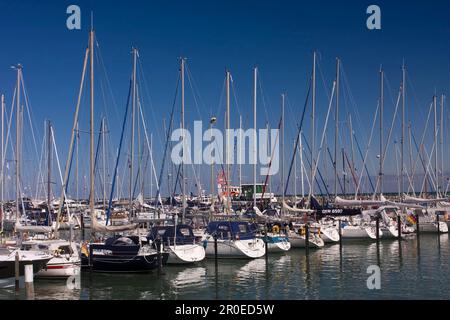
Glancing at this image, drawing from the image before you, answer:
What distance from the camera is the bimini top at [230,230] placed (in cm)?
3731

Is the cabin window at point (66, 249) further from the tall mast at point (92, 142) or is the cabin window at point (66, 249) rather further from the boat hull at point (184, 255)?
the boat hull at point (184, 255)

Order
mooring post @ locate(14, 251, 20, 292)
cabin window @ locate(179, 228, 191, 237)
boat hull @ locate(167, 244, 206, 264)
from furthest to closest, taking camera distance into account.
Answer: cabin window @ locate(179, 228, 191, 237)
boat hull @ locate(167, 244, 206, 264)
mooring post @ locate(14, 251, 20, 292)

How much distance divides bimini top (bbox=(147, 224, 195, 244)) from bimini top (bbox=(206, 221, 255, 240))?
228 cm

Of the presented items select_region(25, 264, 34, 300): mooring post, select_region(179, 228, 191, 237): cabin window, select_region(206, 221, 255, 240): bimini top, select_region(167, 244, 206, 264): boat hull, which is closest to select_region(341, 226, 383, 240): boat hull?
select_region(206, 221, 255, 240): bimini top

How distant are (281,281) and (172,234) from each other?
9030 mm

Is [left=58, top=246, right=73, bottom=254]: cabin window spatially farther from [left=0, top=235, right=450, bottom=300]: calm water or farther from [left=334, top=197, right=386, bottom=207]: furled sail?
[left=334, top=197, right=386, bottom=207]: furled sail

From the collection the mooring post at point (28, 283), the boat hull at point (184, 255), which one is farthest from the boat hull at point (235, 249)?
the mooring post at point (28, 283)

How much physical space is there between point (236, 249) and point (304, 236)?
28.8ft

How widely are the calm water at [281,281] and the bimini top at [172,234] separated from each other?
6.02ft

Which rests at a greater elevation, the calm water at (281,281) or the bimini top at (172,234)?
the bimini top at (172,234)

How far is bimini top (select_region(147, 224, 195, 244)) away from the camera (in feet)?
114

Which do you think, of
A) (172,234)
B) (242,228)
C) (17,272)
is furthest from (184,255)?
(17,272)

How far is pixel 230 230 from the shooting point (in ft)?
123
